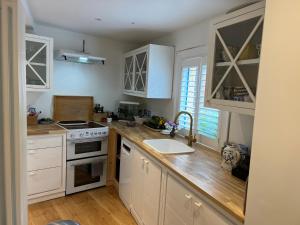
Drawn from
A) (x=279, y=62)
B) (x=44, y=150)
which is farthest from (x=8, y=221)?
(x=44, y=150)

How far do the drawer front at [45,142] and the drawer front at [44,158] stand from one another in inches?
1.9

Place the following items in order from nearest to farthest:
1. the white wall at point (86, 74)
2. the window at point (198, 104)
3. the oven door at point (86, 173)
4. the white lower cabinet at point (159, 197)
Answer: the white lower cabinet at point (159, 197)
the window at point (198, 104)
the oven door at point (86, 173)
the white wall at point (86, 74)

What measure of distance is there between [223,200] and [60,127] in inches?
87.9

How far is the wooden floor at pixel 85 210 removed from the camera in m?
2.38

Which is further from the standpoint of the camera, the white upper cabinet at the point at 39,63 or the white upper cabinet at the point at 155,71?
the white upper cabinet at the point at 155,71

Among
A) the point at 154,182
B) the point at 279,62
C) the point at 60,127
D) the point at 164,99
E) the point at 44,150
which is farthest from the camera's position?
the point at 164,99

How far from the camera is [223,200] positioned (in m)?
1.24

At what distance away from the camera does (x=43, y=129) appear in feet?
8.69

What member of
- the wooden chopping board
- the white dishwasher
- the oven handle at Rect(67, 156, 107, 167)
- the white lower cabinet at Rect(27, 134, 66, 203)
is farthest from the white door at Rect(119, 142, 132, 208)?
the wooden chopping board

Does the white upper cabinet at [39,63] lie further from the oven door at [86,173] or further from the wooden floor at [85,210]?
the wooden floor at [85,210]

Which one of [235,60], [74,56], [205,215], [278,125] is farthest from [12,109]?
[74,56]

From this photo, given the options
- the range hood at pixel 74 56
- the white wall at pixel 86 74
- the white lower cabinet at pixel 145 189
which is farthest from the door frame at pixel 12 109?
A: the white wall at pixel 86 74

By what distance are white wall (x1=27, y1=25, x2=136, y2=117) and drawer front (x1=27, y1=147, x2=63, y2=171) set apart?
2.55ft

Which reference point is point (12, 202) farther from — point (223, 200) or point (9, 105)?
point (223, 200)
